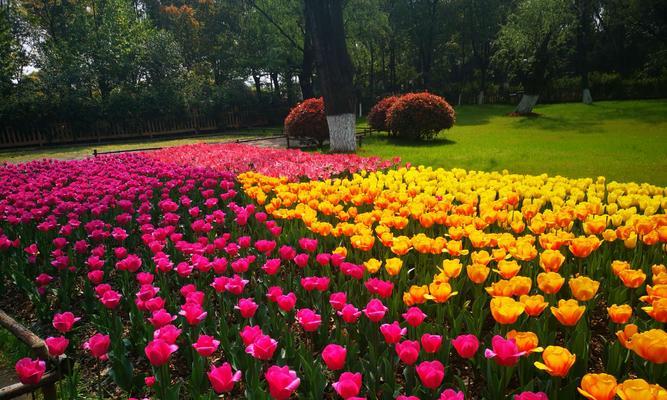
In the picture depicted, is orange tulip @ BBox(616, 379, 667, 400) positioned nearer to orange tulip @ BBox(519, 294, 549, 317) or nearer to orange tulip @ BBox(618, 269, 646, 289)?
orange tulip @ BBox(519, 294, 549, 317)

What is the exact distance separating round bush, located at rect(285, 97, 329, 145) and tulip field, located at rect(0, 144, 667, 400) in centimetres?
1119

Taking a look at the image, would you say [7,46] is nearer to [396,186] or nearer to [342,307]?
[396,186]

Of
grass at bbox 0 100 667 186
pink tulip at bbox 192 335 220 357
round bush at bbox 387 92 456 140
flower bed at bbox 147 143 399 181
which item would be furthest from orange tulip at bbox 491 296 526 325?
round bush at bbox 387 92 456 140

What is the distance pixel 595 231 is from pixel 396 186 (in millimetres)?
2827

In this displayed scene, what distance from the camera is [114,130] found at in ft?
89.6

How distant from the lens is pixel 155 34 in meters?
Result: 30.7

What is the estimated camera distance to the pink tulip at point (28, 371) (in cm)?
207

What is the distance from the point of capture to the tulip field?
6.91 feet

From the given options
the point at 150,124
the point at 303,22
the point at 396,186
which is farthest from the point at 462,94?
the point at 396,186

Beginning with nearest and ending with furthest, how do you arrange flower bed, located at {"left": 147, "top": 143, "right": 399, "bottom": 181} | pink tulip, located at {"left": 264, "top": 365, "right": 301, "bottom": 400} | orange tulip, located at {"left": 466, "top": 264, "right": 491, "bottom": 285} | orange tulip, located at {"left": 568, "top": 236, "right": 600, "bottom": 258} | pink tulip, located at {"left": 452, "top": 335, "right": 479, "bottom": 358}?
pink tulip, located at {"left": 264, "top": 365, "right": 301, "bottom": 400}
pink tulip, located at {"left": 452, "top": 335, "right": 479, "bottom": 358}
orange tulip, located at {"left": 466, "top": 264, "right": 491, "bottom": 285}
orange tulip, located at {"left": 568, "top": 236, "right": 600, "bottom": 258}
flower bed, located at {"left": 147, "top": 143, "right": 399, "bottom": 181}

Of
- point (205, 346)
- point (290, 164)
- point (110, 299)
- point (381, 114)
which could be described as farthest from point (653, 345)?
point (381, 114)

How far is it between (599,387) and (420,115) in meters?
16.5

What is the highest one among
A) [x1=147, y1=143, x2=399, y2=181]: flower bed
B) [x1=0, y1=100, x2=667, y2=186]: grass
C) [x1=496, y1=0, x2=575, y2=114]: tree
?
[x1=496, y1=0, x2=575, y2=114]: tree

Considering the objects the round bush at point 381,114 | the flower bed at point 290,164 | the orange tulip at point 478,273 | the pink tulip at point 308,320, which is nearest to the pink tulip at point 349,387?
the pink tulip at point 308,320
